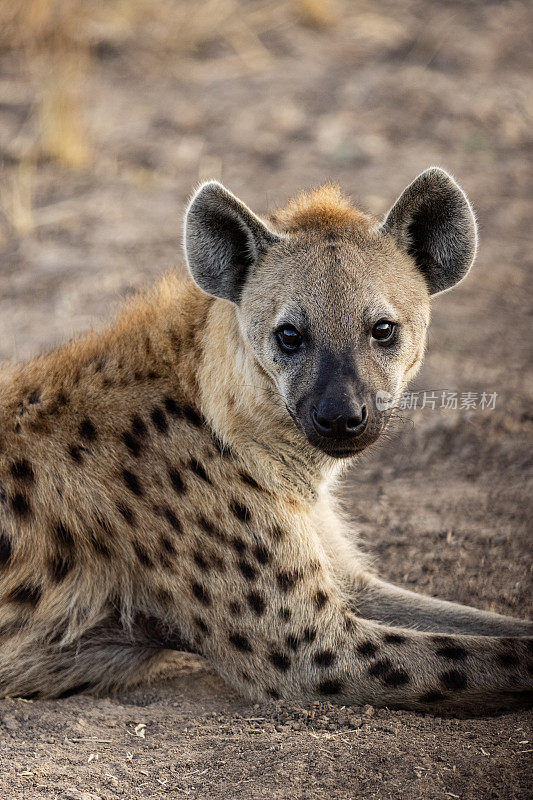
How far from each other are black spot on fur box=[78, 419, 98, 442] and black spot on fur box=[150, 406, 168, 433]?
176mm

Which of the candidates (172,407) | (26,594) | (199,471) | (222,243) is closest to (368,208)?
(222,243)

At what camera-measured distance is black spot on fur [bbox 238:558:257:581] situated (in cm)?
278

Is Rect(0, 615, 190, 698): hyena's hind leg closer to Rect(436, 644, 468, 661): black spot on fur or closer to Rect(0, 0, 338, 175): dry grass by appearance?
Rect(436, 644, 468, 661): black spot on fur

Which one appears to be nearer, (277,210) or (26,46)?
(277,210)

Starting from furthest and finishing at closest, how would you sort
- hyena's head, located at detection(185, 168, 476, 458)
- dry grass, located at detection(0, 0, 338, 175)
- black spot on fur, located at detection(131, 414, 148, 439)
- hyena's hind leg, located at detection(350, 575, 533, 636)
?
dry grass, located at detection(0, 0, 338, 175) → hyena's hind leg, located at detection(350, 575, 533, 636) → black spot on fur, located at detection(131, 414, 148, 439) → hyena's head, located at detection(185, 168, 476, 458)

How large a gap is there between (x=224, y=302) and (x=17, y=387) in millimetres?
682

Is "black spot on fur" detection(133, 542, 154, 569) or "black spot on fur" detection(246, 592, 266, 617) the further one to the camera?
"black spot on fur" detection(133, 542, 154, 569)

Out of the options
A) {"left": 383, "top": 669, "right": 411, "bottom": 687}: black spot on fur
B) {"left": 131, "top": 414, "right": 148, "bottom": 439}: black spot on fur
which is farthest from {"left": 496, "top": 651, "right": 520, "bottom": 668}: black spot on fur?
{"left": 131, "top": 414, "right": 148, "bottom": 439}: black spot on fur

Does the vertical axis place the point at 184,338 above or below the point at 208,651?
above

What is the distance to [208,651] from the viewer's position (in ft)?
9.31

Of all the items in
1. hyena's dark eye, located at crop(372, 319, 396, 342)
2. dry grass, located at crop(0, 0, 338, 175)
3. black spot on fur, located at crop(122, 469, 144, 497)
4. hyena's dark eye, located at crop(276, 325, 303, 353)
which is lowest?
black spot on fur, located at crop(122, 469, 144, 497)

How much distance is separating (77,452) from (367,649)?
3.35 ft

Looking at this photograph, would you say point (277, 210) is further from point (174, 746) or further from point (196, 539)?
point (174, 746)

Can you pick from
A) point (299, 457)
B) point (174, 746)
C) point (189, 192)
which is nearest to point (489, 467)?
point (299, 457)
